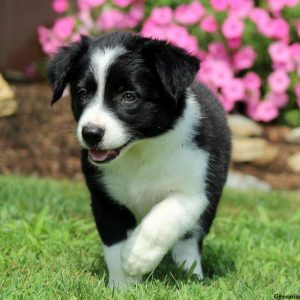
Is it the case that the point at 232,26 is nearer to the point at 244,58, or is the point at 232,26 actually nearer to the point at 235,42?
the point at 235,42

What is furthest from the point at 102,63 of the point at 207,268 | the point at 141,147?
the point at 207,268

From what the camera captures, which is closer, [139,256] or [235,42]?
[139,256]

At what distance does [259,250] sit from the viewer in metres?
5.13

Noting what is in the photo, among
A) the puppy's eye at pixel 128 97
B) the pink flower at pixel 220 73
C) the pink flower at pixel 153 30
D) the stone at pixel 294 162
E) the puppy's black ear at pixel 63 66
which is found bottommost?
the stone at pixel 294 162

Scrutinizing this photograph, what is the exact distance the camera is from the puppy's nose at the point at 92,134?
12.3 feet

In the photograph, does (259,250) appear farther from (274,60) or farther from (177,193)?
(274,60)

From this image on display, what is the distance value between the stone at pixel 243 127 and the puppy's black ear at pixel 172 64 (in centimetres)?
591

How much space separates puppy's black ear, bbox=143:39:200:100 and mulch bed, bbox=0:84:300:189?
4830 millimetres

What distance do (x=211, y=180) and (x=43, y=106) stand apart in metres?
6.43

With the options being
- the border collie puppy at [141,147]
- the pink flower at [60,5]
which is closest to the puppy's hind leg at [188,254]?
the border collie puppy at [141,147]

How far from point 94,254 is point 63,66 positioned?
1283 millimetres

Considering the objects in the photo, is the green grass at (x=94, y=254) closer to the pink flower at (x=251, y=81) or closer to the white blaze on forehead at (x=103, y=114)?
the white blaze on forehead at (x=103, y=114)

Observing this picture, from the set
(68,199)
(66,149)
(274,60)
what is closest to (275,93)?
(274,60)

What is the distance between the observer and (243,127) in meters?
10.0
